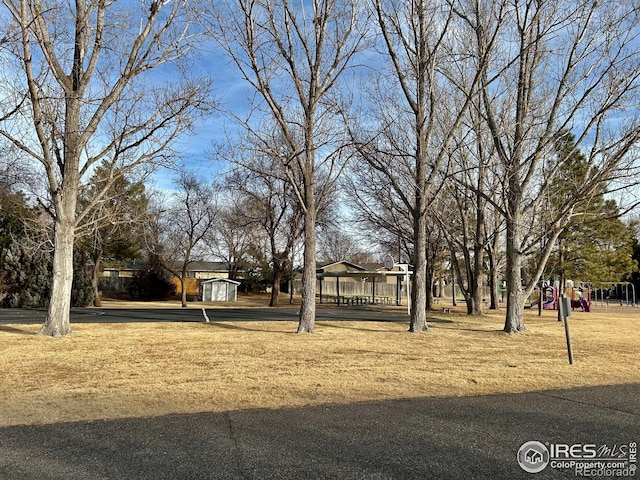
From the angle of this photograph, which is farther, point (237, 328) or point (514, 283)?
point (514, 283)

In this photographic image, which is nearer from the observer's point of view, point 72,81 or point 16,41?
point 16,41

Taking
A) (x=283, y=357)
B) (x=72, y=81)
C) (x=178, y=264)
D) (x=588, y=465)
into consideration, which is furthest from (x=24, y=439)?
(x=178, y=264)

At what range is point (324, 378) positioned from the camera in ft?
25.7

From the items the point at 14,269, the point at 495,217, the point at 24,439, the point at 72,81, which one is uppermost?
the point at 72,81

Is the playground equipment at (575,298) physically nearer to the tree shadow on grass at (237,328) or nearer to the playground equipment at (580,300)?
the playground equipment at (580,300)

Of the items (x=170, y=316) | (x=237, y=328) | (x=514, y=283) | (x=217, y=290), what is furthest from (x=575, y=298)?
(x=217, y=290)

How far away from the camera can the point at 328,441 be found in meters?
4.71

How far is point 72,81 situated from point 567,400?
12.8 metres

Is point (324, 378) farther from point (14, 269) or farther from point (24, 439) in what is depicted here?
point (14, 269)

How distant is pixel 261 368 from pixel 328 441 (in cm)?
404

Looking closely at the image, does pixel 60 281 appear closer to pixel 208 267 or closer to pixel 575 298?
pixel 575 298

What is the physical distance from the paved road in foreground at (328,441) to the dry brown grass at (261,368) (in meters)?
0.63

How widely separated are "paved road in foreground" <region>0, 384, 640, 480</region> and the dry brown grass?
2.08 feet

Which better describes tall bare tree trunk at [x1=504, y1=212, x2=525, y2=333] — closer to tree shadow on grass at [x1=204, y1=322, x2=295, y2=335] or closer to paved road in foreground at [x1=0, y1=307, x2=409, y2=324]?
paved road in foreground at [x1=0, y1=307, x2=409, y2=324]
